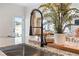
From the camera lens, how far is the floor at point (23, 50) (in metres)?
1.28

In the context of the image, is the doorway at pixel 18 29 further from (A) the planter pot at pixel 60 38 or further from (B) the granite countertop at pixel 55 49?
(A) the planter pot at pixel 60 38

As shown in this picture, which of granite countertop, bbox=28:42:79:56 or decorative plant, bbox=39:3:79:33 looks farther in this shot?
decorative plant, bbox=39:3:79:33

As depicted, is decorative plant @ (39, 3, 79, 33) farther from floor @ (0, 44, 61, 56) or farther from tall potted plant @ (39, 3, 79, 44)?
floor @ (0, 44, 61, 56)

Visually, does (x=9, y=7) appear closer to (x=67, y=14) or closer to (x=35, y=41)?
(x=35, y=41)

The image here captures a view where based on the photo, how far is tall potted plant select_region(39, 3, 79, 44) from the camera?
4.14ft

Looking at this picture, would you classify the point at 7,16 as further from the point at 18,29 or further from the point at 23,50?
the point at 23,50

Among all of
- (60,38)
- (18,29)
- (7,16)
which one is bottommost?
(60,38)

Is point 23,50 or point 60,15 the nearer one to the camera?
point 60,15

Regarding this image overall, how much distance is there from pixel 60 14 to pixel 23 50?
603mm

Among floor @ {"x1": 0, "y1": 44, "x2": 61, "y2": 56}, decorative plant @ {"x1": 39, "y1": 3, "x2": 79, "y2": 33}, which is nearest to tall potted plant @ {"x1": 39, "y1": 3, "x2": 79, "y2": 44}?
decorative plant @ {"x1": 39, "y1": 3, "x2": 79, "y2": 33}

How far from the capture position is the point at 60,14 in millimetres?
1277

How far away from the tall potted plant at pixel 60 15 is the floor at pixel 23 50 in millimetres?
226

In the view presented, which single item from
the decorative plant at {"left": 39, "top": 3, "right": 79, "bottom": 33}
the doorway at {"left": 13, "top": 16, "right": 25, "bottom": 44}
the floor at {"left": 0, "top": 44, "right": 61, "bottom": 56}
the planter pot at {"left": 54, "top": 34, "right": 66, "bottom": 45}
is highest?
the decorative plant at {"left": 39, "top": 3, "right": 79, "bottom": 33}

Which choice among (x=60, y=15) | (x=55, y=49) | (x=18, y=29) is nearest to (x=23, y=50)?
(x=18, y=29)
